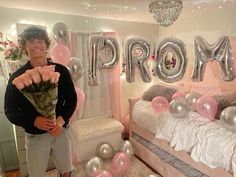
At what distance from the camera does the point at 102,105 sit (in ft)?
11.4

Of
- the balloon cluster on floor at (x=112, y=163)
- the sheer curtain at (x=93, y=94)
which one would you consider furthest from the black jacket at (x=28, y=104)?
the sheer curtain at (x=93, y=94)

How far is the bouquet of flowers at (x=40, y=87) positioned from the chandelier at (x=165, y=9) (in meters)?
1.02

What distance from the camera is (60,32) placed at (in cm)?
209

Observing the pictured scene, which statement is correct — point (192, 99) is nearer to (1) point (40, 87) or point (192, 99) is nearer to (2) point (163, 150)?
(2) point (163, 150)

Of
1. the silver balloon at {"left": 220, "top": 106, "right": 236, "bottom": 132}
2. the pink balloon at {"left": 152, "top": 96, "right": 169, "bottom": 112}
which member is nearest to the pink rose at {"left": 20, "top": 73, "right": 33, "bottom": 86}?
the silver balloon at {"left": 220, "top": 106, "right": 236, "bottom": 132}

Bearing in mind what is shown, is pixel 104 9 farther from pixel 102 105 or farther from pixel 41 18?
pixel 102 105

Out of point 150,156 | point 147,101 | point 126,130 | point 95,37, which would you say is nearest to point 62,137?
point 95,37

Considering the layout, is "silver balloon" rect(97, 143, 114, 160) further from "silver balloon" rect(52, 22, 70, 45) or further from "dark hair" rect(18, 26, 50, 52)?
"dark hair" rect(18, 26, 50, 52)

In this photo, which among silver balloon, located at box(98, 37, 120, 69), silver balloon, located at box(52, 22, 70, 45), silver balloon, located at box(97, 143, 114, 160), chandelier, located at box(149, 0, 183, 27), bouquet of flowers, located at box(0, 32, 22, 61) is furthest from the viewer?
silver balloon, located at box(97, 143, 114, 160)

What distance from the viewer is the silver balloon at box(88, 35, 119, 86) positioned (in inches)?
77.0

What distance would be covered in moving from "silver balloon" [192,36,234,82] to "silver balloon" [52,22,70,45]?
1.24m

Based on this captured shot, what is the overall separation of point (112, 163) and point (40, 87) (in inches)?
65.4

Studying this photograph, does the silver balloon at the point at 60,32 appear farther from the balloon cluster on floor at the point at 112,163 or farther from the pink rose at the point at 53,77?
the balloon cluster on floor at the point at 112,163

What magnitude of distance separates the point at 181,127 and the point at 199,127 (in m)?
0.20
